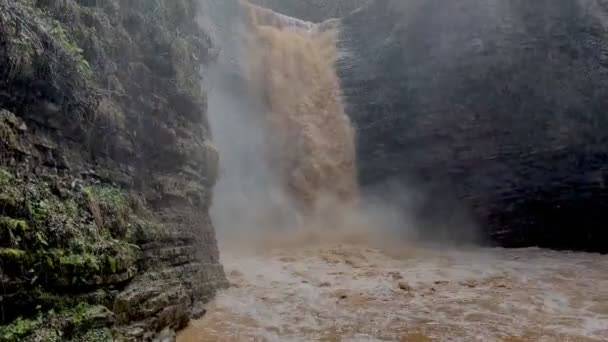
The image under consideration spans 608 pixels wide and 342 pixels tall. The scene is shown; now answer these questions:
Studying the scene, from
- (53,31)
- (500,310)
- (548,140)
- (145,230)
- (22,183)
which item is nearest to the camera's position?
(22,183)

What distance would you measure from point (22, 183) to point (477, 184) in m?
13.2

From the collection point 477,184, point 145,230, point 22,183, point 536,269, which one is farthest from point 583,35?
point 22,183

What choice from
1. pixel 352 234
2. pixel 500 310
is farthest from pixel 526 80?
pixel 500 310

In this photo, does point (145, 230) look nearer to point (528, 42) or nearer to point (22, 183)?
point (22, 183)

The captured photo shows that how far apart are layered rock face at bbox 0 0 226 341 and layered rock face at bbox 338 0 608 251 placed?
8.65m

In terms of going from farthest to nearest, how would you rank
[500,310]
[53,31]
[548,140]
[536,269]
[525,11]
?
[525,11] < [548,140] < [536,269] < [500,310] < [53,31]

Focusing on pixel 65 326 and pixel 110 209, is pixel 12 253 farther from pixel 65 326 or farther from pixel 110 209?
pixel 110 209

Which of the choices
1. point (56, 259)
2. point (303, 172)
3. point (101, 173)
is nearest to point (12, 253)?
point (56, 259)

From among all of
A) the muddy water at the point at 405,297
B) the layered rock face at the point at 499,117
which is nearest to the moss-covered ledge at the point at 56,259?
the muddy water at the point at 405,297

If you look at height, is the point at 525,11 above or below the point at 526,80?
above

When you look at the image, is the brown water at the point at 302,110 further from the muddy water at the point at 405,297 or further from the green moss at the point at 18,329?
the green moss at the point at 18,329

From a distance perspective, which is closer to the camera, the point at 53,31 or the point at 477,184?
the point at 53,31

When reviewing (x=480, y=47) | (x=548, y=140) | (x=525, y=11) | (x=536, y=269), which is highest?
(x=525, y=11)

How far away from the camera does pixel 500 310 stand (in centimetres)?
804
